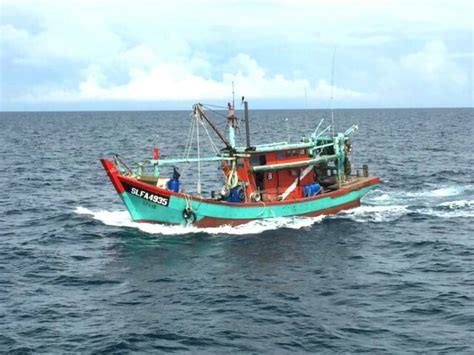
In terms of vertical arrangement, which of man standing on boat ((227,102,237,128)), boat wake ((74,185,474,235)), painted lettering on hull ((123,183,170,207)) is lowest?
boat wake ((74,185,474,235))

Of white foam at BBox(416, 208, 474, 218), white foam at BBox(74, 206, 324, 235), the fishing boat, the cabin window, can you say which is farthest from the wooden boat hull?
white foam at BBox(416, 208, 474, 218)

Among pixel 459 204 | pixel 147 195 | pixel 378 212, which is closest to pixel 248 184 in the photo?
pixel 147 195

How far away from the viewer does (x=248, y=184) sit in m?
36.7

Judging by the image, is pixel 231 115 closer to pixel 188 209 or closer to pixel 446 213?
pixel 188 209

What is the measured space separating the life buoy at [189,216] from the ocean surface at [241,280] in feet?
2.56

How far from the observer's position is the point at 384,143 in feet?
316

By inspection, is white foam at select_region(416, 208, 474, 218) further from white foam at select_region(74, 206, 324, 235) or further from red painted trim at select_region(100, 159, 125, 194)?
red painted trim at select_region(100, 159, 125, 194)

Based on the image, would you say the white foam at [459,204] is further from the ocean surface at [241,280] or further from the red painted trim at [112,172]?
the red painted trim at [112,172]

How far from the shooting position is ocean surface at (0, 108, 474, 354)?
801 inches

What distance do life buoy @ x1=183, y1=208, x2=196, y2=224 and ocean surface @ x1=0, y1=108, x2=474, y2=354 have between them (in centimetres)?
78

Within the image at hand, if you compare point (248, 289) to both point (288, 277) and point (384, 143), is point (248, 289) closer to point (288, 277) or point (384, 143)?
point (288, 277)

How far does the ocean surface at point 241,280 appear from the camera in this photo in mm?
20344

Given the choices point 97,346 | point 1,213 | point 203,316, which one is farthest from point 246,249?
point 1,213

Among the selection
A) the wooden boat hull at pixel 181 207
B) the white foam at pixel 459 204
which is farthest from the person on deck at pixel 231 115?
the white foam at pixel 459 204
